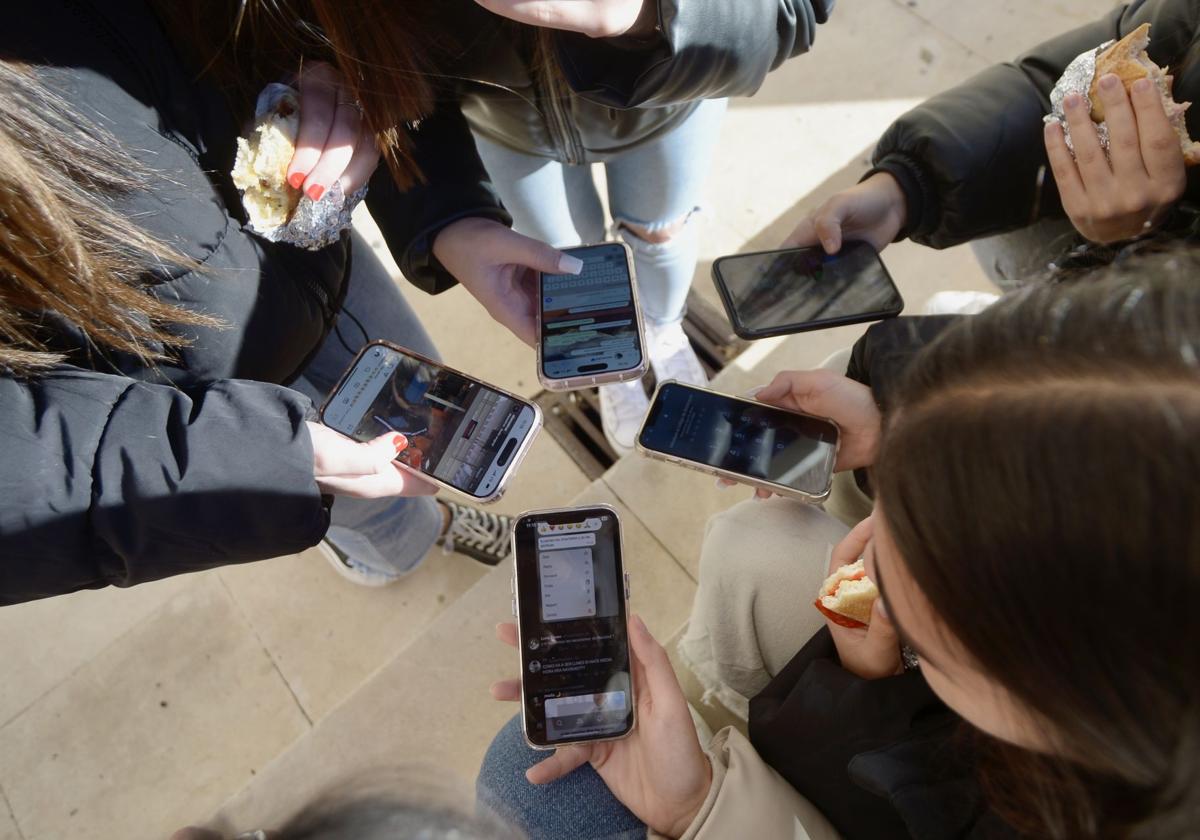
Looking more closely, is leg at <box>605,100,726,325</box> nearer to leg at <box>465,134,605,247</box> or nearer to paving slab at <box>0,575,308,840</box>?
leg at <box>465,134,605,247</box>

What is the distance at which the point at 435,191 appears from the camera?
1.16m

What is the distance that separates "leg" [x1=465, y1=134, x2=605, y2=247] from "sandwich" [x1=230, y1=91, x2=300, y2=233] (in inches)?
16.6

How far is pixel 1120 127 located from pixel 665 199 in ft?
2.34

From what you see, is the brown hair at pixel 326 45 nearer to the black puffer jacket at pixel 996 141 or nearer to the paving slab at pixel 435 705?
the black puffer jacket at pixel 996 141

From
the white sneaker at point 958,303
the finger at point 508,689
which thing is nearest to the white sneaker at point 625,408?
the white sneaker at point 958,303

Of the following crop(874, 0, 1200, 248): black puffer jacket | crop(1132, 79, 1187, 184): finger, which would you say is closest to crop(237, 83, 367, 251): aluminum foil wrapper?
crop(874, 0, 1200, 248): black puffer jacket

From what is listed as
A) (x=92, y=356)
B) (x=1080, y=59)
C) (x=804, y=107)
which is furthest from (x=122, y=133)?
(x=804, y=107)

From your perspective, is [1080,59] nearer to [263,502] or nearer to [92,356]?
[263,502]

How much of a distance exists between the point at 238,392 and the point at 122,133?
33 centimetres

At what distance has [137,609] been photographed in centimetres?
172

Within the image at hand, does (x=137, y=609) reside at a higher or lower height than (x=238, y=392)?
lower

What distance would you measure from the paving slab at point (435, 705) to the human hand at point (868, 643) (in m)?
0.64

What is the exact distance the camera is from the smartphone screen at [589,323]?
1.27m

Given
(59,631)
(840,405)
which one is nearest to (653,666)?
(840,405)
